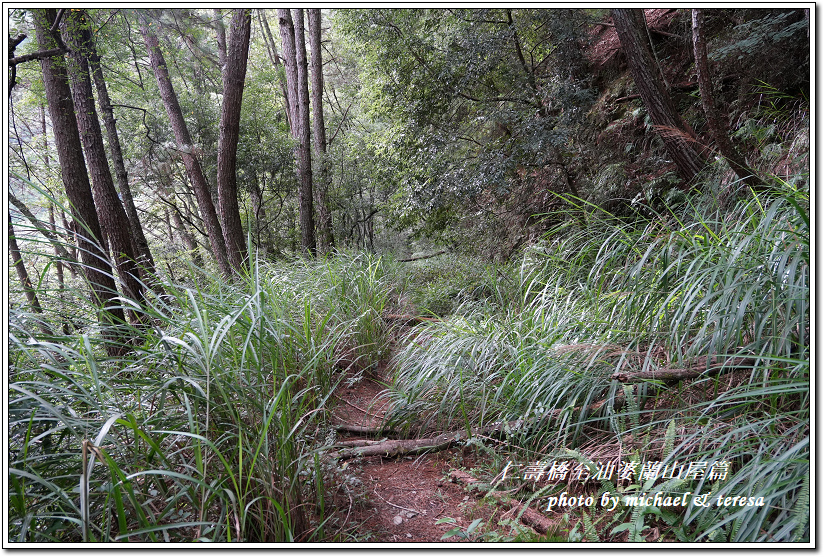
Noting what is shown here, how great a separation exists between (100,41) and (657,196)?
548 centimetres

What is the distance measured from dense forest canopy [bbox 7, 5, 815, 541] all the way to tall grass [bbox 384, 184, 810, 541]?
0.02 meters

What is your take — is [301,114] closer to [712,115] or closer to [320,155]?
[320,155]

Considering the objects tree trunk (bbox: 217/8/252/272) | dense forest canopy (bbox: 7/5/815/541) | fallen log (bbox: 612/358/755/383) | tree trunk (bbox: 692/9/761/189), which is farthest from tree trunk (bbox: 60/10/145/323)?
tree trunk (bbox: 692/9/761/189)

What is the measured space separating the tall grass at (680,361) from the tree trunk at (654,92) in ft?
4.28

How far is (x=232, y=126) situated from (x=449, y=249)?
3.52 meters

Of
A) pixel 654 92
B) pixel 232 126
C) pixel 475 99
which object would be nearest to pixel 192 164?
pixel 232 126

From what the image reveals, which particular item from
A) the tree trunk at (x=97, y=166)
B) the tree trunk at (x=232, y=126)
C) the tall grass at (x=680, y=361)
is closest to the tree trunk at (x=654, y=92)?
the tall grass at (x=680, y=361)

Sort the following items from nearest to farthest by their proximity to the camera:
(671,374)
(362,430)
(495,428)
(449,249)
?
(671,374), (495,428), (362,430), (449,249)

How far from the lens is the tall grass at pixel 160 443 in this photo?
1.19m

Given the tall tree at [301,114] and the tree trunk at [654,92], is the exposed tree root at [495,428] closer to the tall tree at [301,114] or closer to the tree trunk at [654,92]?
the tree trunk at [654,92]

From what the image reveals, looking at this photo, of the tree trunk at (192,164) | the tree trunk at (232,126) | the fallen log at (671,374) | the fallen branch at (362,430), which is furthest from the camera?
the tree trunk at (192,164)

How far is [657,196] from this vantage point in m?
4.24

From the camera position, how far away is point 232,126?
577cm

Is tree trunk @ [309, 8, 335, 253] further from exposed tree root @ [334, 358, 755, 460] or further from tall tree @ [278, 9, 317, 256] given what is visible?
exposed tree root @ [334, 358, 755, 460]
